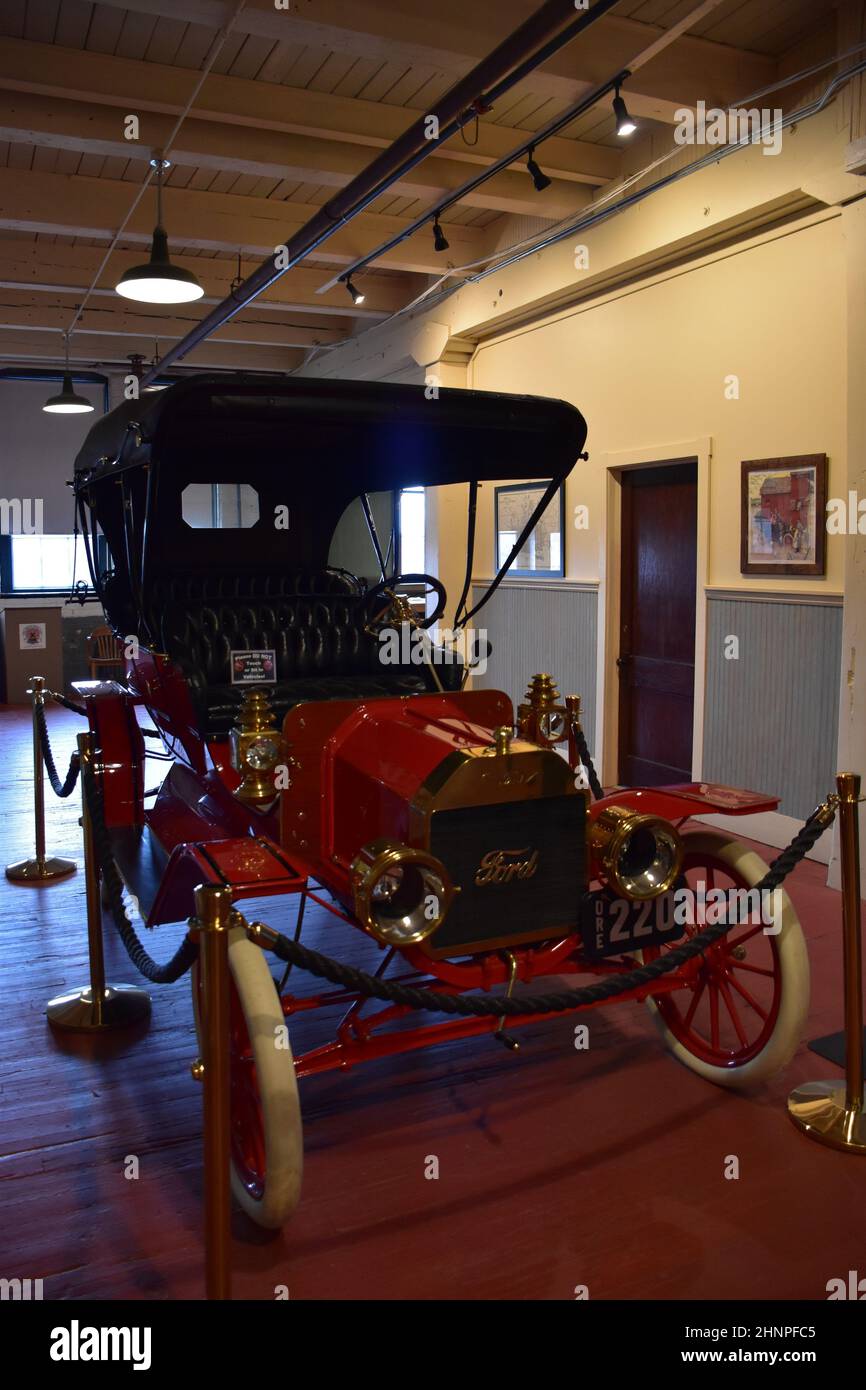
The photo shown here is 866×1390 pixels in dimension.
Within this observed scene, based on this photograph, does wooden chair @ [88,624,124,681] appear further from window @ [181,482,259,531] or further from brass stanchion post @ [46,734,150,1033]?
brass stanchion post @ [46,734,150,1033]

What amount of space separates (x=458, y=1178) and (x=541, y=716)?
4.45 ft

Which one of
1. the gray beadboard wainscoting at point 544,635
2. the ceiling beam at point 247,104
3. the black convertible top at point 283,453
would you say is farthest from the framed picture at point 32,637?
the black convertible top at point 283,453

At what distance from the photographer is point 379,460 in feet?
14.1

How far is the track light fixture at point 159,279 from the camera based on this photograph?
5152 millimetres

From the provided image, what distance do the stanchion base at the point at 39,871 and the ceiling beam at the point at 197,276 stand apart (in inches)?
209

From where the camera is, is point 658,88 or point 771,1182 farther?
point 658,88

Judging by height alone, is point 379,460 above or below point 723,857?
above

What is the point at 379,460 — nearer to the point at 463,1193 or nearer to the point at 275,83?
the point at 275,83

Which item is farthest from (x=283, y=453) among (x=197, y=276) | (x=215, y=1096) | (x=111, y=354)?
(x=111, y=354)

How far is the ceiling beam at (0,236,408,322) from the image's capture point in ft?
26.3

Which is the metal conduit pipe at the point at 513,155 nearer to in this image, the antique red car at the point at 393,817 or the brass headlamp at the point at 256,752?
the antique red car at the point at 393,817

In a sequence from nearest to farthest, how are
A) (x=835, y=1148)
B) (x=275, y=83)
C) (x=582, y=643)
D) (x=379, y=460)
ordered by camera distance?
1. (x=835, y=1148)
2. (x=379, y=460)
3. (x=275, y=83)
4. (x=582, y=643)
